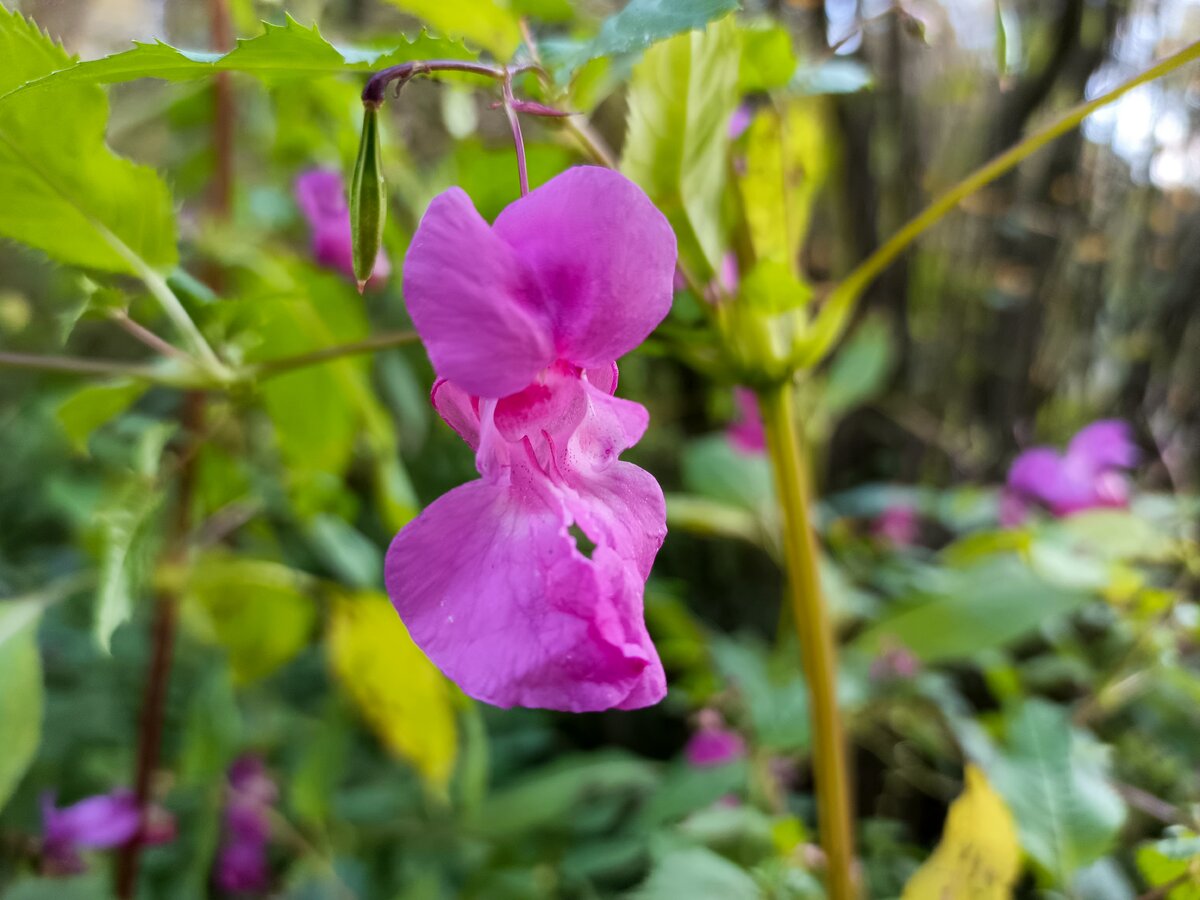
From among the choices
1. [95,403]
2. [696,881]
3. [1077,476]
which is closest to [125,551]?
[95,403]

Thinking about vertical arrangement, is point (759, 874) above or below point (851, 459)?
above

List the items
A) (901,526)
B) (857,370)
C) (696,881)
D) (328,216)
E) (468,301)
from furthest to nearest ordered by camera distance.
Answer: (901,526) → (857,370) → (328,216) → (696,881) → (468,301)

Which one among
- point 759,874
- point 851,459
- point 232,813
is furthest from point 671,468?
point 759,874

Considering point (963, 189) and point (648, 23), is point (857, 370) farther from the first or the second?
point (648, 23)

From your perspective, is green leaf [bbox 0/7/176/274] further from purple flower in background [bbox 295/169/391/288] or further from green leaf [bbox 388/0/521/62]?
purple flower in background [bbox 295/169/391/288]

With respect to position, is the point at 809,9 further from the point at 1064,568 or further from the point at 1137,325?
the point at 1064,568

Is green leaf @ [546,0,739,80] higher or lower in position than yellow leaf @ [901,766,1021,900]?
higher

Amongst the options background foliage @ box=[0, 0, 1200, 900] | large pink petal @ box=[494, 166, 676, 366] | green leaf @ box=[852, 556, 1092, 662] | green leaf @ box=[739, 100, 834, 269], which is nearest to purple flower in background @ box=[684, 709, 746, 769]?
background foliage @ box=[0, 0, 1200, 900]
